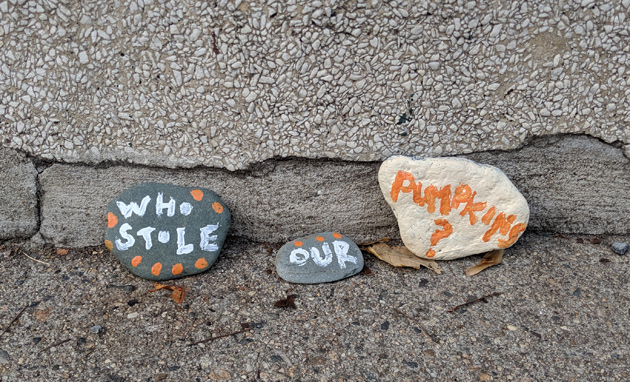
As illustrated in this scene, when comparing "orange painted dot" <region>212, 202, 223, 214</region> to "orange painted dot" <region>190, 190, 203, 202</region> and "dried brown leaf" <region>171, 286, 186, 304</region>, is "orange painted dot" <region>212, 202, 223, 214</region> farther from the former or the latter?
"dried brown leaf" <region>171, 286, 186, 304</region>

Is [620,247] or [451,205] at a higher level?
[451,205]

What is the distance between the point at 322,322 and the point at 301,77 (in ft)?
2.98

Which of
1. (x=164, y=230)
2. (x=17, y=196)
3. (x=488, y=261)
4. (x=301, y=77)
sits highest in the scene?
(x=301, y=77)

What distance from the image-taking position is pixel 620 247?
7.29 feet

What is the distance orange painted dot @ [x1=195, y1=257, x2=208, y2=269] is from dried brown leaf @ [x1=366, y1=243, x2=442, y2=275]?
0.68 meters

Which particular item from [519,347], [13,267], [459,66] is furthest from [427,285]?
[13,267]

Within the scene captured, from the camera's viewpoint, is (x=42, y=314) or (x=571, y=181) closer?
(x=42, y=314)

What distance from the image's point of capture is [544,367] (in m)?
1.68

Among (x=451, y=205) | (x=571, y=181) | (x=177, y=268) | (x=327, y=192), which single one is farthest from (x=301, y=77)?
(x=571, y=181)

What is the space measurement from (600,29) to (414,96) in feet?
2.39

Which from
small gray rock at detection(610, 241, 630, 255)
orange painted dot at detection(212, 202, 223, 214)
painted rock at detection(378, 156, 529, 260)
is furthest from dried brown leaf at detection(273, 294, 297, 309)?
small gray rock at detection(610, 241, 630, 255)

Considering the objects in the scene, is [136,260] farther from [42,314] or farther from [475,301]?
[475,301]

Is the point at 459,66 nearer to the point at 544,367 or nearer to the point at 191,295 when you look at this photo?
the point at 544,367

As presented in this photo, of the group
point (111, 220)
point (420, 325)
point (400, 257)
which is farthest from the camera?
point (400, 257)
